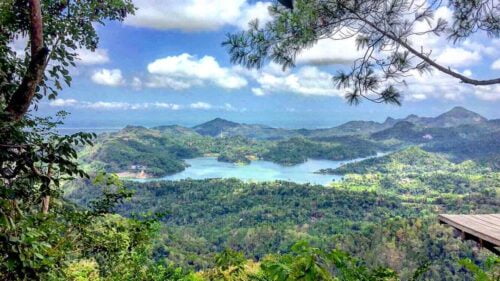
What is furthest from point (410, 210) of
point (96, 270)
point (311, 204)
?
point (96, 270)

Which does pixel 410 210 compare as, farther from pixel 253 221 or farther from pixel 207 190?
pixel 207 190

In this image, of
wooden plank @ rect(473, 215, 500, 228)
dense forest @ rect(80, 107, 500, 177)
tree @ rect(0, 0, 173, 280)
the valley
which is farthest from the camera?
dense forest @ rect(80, 107, 500, 177)

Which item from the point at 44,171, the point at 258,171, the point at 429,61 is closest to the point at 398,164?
the point at 258,171

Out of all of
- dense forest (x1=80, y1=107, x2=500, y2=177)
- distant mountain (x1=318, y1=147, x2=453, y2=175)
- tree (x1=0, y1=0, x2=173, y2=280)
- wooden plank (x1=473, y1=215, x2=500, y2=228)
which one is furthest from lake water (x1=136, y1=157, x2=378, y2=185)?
wooden plank (x1=473, y1=215, x2=500, y2=228)

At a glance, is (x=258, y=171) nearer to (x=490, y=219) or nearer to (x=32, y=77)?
(x=490, y=219)

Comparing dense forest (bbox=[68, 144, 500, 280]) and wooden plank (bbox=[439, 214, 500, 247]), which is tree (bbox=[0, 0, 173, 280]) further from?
dense forest (bbox=[68, 144, 500, 280])

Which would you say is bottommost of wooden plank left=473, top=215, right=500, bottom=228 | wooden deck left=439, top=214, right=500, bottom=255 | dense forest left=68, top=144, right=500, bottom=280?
dense forest left=68, top=144, right=500, bottom=280
